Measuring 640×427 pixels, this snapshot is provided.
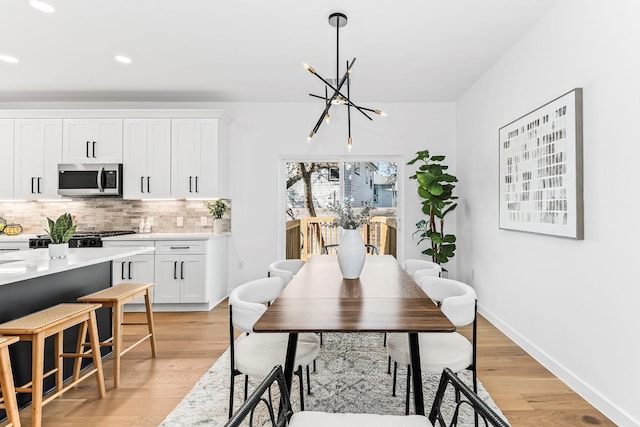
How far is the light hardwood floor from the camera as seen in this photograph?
7.21ft

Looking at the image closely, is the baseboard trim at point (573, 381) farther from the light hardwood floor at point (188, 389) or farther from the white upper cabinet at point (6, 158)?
the white upper cabinet at point (6, 158)

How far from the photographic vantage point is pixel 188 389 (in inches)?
101

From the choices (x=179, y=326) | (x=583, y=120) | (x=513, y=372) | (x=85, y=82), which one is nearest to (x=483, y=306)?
(x=513, y=372)

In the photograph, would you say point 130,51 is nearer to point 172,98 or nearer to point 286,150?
point 172,98

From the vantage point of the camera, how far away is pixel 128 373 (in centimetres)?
281

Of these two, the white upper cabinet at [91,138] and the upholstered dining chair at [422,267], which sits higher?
the white upper cabinet at [91,138]

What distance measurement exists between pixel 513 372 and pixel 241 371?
2063 millimetres

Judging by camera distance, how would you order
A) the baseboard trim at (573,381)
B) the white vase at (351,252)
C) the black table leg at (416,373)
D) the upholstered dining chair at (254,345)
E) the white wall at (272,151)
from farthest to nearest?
1. the white wall at (272,151)
2. the white vase at (351,252)
3. the baseboard trim at (573,381)
4. the upholstered dining chair at (254,345)
5. the black table leg at (416,373)

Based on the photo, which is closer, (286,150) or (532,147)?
(532,147)

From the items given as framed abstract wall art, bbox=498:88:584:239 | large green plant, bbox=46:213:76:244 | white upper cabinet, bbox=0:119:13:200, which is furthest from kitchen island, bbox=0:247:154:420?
framed abstract wall art, bbox=498:88:584:239

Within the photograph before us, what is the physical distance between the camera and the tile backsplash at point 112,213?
5.00 m

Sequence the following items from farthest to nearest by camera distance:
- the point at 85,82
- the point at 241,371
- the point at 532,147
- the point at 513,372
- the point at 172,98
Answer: the point at 172,98 < the point at 85,82 < the point at 532,147 < the point at 513,372 < the point at 241,371

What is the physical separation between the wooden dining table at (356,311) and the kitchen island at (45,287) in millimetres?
1391

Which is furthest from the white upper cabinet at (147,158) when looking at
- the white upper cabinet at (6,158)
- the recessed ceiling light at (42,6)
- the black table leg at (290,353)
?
the black table leg at (290,353)
